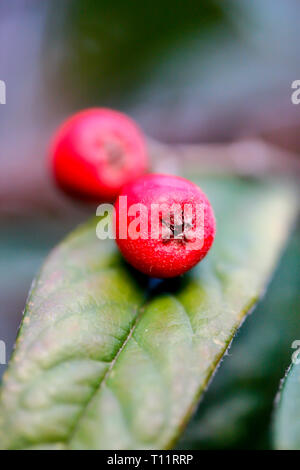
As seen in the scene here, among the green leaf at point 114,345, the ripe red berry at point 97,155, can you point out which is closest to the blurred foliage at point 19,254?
the ripe red berry at point 97,155

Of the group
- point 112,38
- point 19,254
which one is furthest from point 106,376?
point 112,38

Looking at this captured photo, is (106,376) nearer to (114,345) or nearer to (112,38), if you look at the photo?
(114,345)

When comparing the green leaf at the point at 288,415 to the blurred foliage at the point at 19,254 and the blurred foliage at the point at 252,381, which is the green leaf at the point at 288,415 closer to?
the blurred foliage at the point at 252,381

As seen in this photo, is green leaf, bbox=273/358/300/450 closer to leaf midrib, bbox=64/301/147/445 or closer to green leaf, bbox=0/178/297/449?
green leaf, bbox=0/178/297/449

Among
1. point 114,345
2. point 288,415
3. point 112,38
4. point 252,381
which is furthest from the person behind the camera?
point 112,38

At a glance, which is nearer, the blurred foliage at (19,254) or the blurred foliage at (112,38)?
the blurred foliage at (19,254)

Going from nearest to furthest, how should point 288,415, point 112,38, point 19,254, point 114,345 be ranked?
point 288,415, point 114,345, point 19,254, point 112,38
